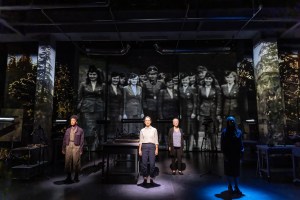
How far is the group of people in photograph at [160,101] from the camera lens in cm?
1195

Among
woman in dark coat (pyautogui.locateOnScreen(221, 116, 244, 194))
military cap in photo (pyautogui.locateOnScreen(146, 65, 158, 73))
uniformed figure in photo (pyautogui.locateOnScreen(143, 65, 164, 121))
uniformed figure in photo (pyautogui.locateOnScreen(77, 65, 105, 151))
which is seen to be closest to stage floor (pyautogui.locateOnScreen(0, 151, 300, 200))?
woman in dark coat (pyautogui.locateOnScreen(221, 116, 244, 194))

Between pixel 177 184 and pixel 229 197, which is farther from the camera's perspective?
pixel 177 184

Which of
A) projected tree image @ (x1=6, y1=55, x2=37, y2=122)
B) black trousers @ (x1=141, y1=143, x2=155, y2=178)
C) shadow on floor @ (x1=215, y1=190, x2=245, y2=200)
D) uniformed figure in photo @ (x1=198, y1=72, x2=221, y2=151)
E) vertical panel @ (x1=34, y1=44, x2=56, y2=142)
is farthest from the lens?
uniformed figure in photo @ (x1=198, y1=72, x2=221, y2=151)

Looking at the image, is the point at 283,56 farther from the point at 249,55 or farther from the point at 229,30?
the point at 229,30

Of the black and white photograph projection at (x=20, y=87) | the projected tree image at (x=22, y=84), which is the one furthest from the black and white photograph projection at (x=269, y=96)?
the projected tree image at (x=22, y=84)

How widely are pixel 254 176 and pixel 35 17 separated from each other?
8909 millimetres

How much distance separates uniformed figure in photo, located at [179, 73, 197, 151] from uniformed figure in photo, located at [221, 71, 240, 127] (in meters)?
1.47

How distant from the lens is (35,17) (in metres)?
8.48

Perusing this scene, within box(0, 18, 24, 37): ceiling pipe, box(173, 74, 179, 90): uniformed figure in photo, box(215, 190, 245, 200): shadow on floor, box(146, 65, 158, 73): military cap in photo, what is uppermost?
box(0, 18, 24, 37): ceiling pipe

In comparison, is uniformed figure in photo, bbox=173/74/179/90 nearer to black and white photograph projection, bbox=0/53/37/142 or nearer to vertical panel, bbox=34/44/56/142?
vertical panel, bbox=34/44/56/142

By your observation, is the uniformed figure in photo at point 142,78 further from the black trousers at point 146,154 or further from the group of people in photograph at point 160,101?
the black trousers at point 146,154

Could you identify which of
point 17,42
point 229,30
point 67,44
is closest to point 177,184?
point 229,30

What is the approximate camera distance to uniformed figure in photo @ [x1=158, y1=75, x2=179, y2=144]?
12.1 m

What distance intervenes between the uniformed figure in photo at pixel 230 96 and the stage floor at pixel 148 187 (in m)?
4.82
